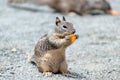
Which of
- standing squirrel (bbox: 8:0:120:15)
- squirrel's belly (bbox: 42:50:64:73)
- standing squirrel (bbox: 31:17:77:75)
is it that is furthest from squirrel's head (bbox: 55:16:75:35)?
standing squirrel (bbox: 8:0:120:15)

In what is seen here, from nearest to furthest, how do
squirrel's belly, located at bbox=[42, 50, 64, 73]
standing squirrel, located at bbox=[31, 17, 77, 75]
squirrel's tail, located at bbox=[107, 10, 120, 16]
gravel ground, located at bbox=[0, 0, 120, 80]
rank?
standing squirrel, located at bbox=[31, 17, 77, 75]
squirrel's belly, located at bbox=[42, 50, 64, 73]
gravel ground, located at bbox=[0, 0, 120, 80]
squirrel's tail, located at bbox=[107, 10, 120, 16]

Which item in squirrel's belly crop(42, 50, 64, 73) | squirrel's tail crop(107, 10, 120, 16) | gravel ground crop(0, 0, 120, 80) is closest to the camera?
squirrel's belly crop(42, 50, 64, 73)

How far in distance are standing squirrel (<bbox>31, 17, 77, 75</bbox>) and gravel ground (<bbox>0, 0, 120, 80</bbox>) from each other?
12 centimetres

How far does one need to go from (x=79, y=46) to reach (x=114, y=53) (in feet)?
2.91

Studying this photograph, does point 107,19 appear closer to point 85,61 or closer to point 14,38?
point 14,38

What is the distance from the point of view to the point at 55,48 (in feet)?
17.5

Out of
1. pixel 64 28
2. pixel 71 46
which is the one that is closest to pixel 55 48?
pixel 64 28

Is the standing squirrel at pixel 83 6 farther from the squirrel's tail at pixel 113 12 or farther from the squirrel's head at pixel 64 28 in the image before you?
the squirrel's head at pixel 64 28

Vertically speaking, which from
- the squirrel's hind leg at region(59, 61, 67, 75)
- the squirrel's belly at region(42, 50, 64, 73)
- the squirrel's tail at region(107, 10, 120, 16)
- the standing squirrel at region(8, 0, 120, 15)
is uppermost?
the standing squirrel at region(8, 0, 120, 15)

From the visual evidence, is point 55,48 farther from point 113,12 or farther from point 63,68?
point 113,12

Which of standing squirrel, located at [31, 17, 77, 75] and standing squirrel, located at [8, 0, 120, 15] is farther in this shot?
standing squirrel, located at [8, 0, 120, 15]

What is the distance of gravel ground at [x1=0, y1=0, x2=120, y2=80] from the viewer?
571cm

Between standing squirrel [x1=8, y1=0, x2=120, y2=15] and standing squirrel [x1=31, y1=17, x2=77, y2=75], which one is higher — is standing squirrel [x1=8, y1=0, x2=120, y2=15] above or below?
above

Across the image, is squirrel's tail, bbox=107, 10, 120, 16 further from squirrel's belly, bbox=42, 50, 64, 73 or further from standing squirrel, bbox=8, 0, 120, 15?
squirrel's belly, bbox=42, 50, 64, 73
